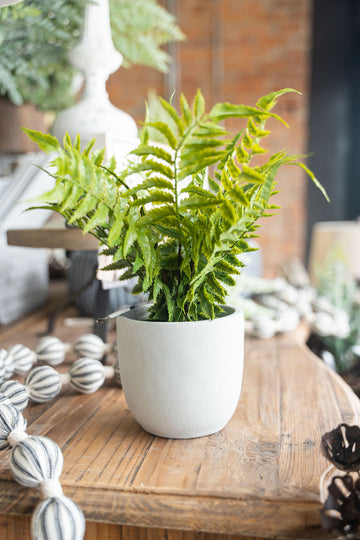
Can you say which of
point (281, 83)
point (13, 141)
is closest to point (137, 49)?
point (13, 141)

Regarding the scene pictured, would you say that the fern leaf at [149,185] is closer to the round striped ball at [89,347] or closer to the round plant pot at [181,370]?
the round plant pot at [181,370]

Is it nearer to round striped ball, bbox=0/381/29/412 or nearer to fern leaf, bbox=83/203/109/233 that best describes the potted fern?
fern leaf, bbox=83/203/109/233

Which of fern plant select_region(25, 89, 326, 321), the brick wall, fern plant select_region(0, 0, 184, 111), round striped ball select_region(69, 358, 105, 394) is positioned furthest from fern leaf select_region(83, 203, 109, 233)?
the brick wall

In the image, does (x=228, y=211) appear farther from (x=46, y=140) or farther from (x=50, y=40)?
(x=50, y=40)

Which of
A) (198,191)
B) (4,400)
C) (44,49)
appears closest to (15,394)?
(4,400)

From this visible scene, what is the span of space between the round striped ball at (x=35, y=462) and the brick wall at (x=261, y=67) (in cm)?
283

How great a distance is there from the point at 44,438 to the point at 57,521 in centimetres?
9

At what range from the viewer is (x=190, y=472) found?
49 centimetres

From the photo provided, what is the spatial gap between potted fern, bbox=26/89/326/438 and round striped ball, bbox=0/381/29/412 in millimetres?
159

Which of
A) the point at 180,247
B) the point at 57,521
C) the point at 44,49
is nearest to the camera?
the point at 57,521

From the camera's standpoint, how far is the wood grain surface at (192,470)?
0.44 metres

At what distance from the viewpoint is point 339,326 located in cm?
117

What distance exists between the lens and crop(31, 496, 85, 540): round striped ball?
41 cm

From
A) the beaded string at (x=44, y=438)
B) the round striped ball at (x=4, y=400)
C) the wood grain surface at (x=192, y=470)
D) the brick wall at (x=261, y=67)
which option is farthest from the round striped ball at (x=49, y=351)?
the brick wall at (x=261, y=67)
